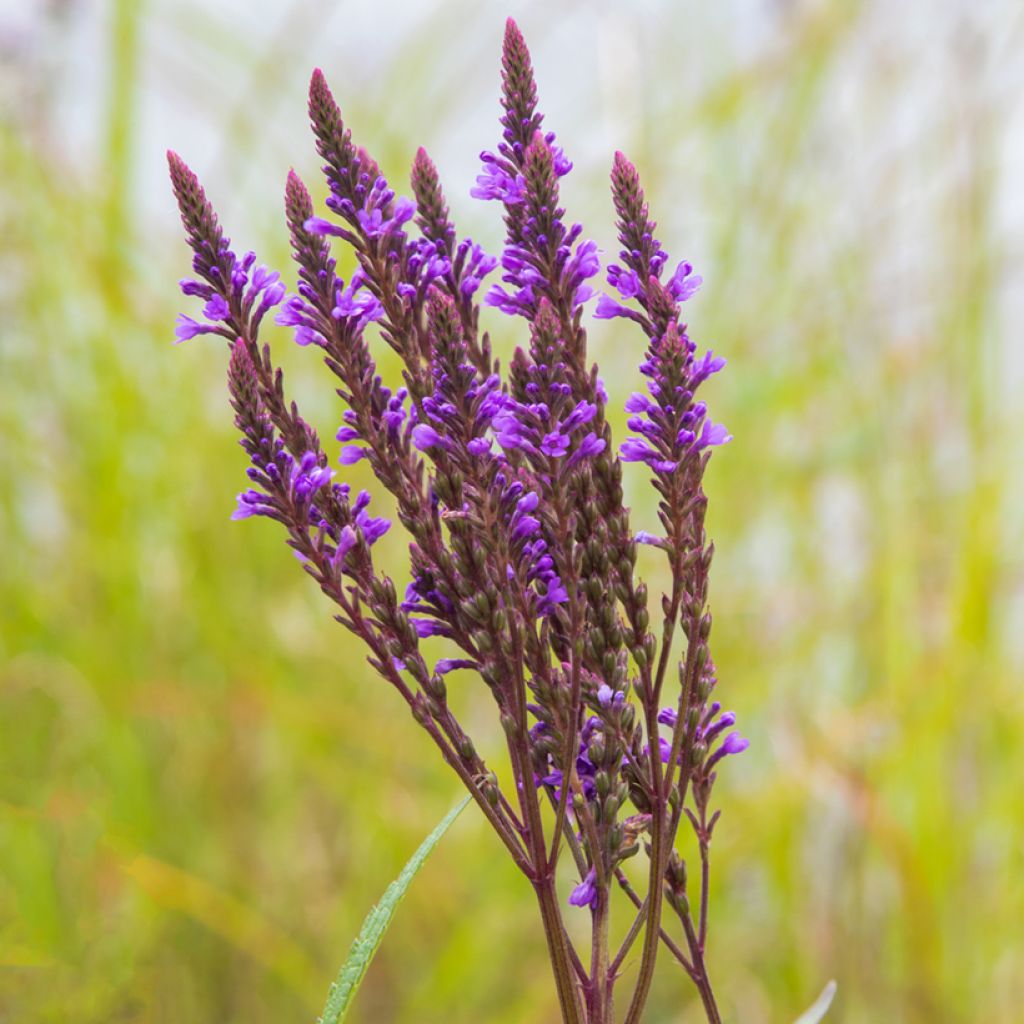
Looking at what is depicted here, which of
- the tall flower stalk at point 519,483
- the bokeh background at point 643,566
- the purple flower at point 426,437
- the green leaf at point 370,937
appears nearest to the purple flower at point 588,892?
the tall flower stalk at point 519,483

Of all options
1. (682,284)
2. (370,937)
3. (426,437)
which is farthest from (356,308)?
(370,937)

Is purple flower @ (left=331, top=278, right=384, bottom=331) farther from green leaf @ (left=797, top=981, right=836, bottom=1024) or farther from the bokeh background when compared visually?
the bokeh background

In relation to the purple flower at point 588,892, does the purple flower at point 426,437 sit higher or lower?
higher

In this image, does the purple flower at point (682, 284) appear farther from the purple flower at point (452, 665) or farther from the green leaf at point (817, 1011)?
the green leaf at point (817, 1011)

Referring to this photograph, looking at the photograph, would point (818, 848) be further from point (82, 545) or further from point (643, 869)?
point (82, 545)

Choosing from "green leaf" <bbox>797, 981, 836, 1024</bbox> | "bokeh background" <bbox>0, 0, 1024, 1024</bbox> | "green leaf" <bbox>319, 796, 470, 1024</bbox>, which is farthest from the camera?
"bokeh background" <bbox>0, 0, 1024, 1024</bbox>

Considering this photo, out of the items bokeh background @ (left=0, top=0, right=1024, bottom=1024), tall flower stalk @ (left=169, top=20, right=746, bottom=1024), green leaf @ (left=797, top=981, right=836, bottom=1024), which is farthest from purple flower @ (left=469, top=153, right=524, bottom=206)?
bokeh background @ (left=0, top=0, right=1024, bottom=1024)
